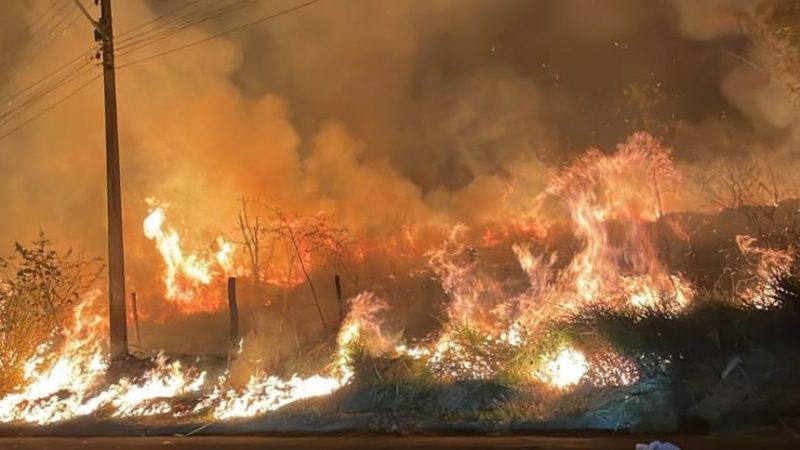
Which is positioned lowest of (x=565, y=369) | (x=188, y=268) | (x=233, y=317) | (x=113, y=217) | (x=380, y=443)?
(x=380, y=443)

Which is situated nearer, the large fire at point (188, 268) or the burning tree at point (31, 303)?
the burning tree at point (31, 303)

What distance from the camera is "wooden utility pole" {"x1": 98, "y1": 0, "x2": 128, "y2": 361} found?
Answer: 13.9 metres

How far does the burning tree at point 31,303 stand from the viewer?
1400 centimetres

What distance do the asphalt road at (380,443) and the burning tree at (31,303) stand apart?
3929 mm

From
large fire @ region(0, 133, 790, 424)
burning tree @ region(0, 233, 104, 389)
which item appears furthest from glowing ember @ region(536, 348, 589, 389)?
burning tree @ region(0, 233, 104, 389)

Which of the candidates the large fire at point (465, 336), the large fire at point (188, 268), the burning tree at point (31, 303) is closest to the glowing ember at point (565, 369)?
the large fire at point (465, 336)

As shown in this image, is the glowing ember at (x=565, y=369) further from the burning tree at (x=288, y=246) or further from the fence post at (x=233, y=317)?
the burning tree at (x=288, y=246)

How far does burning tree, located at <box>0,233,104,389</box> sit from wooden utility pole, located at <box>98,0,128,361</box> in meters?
1.63

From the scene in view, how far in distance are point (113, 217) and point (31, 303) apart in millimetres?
2671

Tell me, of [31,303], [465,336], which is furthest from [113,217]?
[465,336]

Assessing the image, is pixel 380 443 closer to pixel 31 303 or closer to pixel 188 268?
pixel 31 303

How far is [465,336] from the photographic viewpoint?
1016 cm

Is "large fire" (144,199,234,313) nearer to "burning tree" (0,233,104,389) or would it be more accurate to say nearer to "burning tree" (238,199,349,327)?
"burning tree" (238,199,349,327)

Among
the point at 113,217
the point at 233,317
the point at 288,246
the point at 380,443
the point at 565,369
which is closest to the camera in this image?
the point at 380,443
